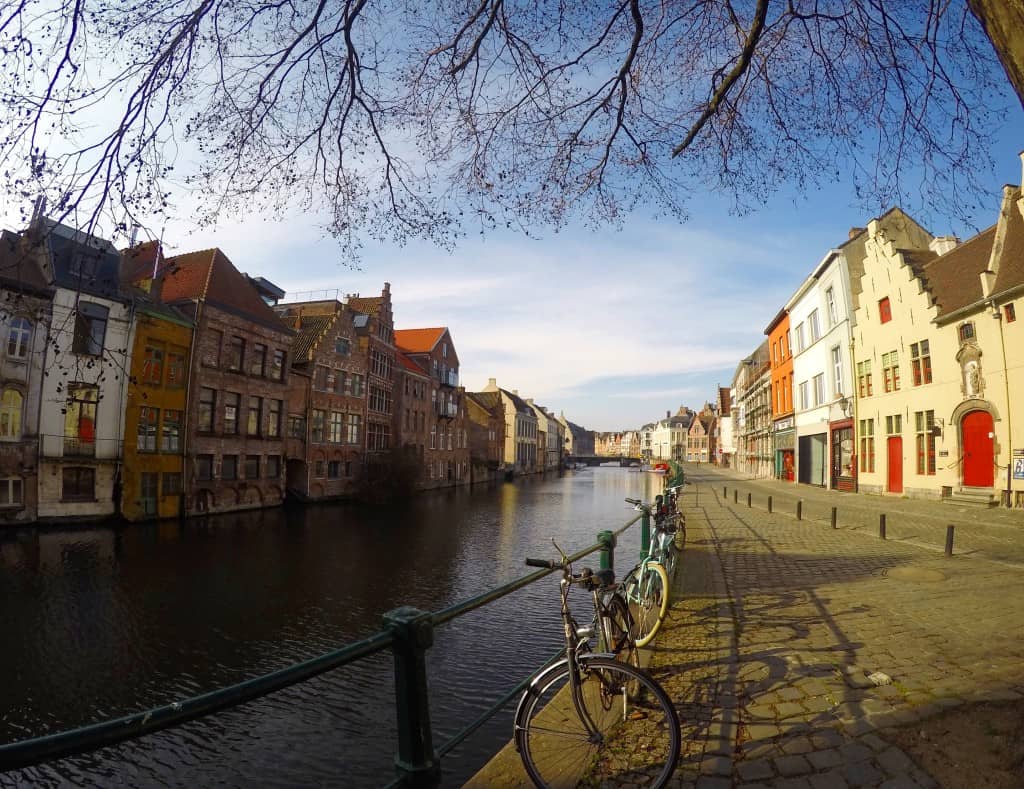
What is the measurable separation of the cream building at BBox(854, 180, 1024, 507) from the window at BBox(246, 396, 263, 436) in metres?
30.1

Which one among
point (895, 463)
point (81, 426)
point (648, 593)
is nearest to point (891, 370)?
point (895, 463)

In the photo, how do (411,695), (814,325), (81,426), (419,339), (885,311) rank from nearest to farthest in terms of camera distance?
(411,695), (81,426), (885,311), (814,325), (419,339)

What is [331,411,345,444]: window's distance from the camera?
127 feet

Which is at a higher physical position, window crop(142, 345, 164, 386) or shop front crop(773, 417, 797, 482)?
window crop(142, 345, 164, 386)

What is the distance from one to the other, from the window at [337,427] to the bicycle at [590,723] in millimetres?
36873

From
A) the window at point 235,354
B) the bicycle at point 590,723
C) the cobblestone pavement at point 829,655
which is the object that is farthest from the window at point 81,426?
the bicycle at point 590,723

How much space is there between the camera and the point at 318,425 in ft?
123

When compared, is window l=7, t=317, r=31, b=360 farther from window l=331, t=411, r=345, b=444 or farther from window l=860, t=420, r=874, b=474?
window l=860, t=420, r=874, b=474

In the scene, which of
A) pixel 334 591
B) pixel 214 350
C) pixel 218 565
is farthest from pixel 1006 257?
pixel 214 350

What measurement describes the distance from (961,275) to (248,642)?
85.1 ft

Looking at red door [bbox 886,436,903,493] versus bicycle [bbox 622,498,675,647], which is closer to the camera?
bicycle [bbox 622,498,675,647]

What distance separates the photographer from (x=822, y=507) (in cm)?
2217

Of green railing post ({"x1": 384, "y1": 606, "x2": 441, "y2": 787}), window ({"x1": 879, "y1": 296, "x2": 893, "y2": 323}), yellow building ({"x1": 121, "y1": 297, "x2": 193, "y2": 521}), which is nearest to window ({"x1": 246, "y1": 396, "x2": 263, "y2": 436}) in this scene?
yellow building ({"x1": 121, "y1": 297, "x2": 193, "y2": 521})

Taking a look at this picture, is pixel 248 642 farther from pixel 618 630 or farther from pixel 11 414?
pixel 11 414
